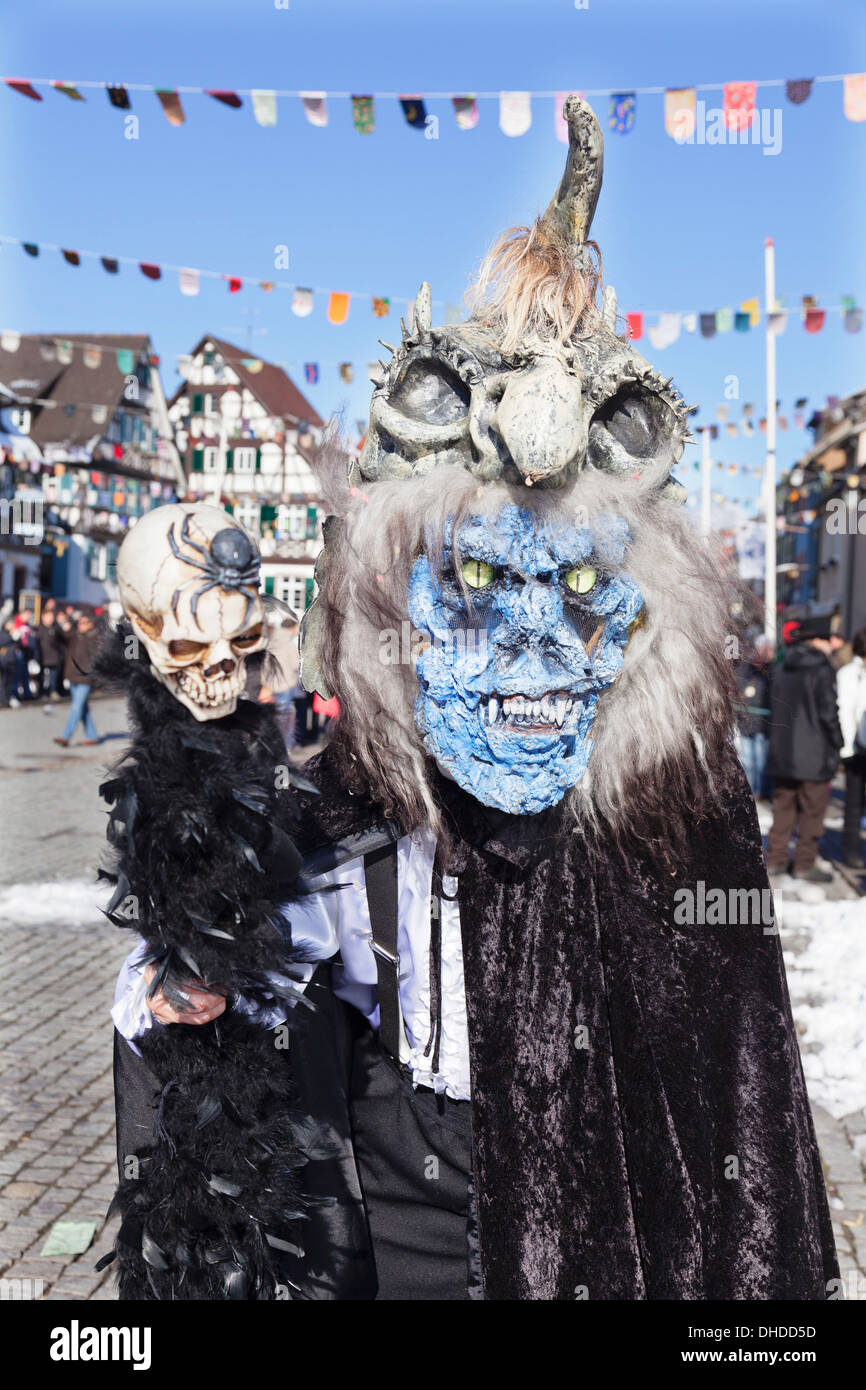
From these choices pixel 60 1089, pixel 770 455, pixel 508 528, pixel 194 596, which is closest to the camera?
pixel 194 596

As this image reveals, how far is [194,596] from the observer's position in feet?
4.25

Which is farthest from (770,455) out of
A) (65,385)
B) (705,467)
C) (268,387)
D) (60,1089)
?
(65,385)

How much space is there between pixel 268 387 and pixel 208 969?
3765cm

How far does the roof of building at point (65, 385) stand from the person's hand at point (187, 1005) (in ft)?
118

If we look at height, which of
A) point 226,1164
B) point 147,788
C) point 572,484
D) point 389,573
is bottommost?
point 226,1164

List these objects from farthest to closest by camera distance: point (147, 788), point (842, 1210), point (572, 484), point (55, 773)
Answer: point (55, 773) → point (842, 1210) → point (572, 484) → point (147, 788)

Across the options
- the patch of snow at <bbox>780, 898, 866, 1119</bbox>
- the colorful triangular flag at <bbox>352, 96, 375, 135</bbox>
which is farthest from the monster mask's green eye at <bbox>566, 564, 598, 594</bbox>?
the colorful triangular flag at <bbox>352, 96, 375, 135</bbox>

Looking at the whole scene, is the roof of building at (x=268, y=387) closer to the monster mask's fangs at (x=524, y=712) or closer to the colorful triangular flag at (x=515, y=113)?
the colorful triangular flag at (x=515, y=113)

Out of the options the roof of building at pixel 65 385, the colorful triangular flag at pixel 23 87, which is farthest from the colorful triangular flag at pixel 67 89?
the roof of building at pixel 65 385

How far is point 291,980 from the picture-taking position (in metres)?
1.54

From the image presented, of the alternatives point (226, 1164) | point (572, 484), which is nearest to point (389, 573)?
point (572, 484)

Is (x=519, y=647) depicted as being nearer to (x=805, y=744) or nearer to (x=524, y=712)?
(x=524, y=712)
